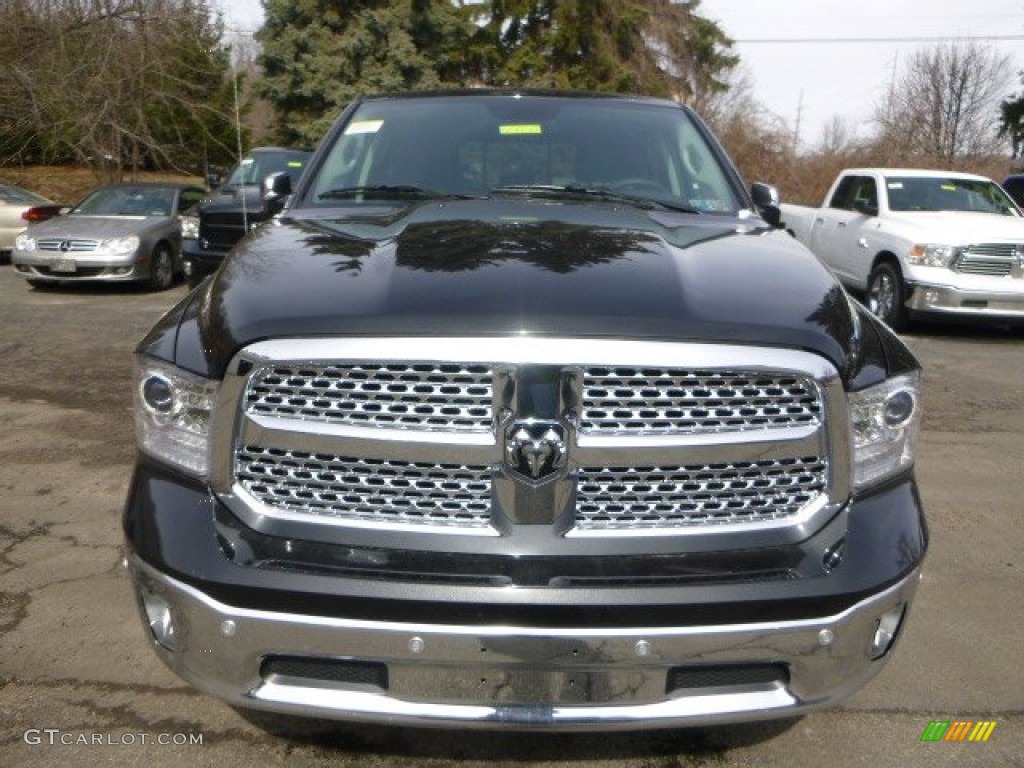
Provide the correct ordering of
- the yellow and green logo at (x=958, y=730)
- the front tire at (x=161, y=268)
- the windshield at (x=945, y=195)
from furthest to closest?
the front tire at (x=161, y=268) → the windshield at (x=945, y=195) → the yellow and green logo at (x=958, y=730)

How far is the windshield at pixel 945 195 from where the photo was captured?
11.1 metres

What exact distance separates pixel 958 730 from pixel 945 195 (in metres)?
9.63

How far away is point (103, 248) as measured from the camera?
12.0 meters

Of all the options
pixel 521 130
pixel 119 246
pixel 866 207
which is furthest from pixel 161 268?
pixel 521 130

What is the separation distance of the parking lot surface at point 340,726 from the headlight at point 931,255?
4318 millimetres

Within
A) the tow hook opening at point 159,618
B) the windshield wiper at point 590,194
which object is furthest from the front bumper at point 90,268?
the tow hook opening at point 159,618

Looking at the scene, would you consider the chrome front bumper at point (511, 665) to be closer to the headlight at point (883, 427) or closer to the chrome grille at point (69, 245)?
the headlight at point (883, 427)

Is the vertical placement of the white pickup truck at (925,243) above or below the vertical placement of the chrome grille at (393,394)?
below

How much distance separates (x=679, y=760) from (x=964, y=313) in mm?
8354

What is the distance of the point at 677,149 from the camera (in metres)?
3.96

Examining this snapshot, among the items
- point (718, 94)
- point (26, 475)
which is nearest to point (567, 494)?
point (26, 475)

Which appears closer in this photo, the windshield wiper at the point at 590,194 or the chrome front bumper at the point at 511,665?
the chrome front bumper at the point at 511,665

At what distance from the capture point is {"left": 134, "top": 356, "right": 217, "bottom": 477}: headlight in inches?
89.0

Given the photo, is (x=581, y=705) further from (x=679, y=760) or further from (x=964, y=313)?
(x=964, y=313)
